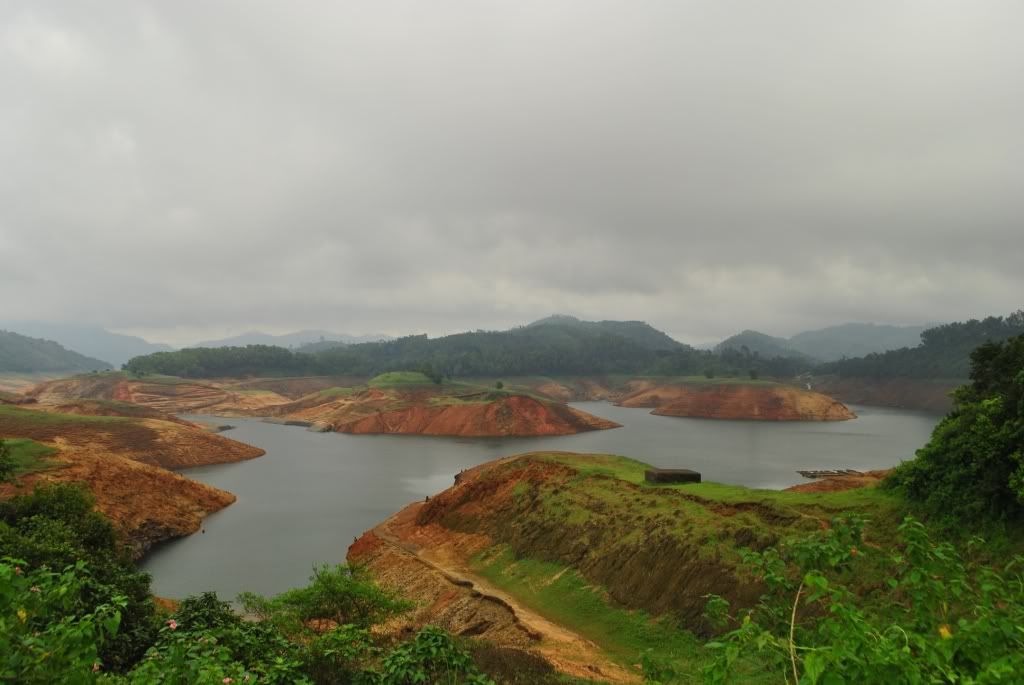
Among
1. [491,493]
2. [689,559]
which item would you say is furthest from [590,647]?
[491,493]

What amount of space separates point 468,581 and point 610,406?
483ft

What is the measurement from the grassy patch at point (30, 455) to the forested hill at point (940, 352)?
18646 cm

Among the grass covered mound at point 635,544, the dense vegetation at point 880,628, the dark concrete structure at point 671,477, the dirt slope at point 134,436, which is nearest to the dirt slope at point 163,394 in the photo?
the dirt slope at point 134,436

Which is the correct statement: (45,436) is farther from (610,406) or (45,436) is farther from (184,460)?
(610,406)

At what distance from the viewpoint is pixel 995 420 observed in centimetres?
2250

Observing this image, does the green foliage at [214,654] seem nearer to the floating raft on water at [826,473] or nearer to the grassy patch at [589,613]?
the grassy patch at [589,613]

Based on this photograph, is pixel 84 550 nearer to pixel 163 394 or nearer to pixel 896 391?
pixel 163 394

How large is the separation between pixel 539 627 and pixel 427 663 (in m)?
15.5

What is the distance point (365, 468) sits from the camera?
247ft

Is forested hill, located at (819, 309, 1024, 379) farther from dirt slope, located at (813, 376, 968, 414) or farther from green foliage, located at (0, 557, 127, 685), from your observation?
green foliage, located at (0, 557, 127, 685)

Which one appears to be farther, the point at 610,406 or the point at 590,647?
the point at 610,406

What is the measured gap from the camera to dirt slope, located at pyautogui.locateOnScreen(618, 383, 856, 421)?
13525cm

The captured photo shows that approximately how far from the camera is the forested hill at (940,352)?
529 feet

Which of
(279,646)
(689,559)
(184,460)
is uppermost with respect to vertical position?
(279,646)
